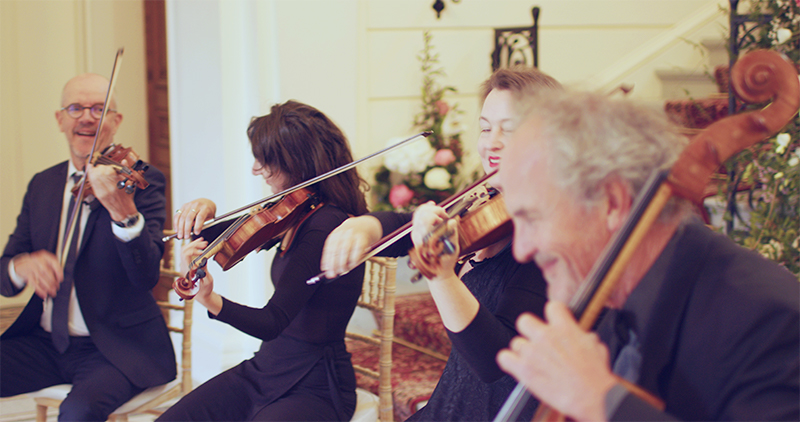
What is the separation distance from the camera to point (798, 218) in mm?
1816

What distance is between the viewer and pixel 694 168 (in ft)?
2.11

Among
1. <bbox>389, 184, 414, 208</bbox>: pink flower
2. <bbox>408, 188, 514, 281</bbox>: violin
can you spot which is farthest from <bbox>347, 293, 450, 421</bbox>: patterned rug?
<bbox>408, 188, 514, 281</bbox>: violin

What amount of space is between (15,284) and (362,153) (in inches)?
68.5

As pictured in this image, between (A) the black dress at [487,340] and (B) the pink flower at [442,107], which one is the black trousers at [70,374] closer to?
(A) the black dress at [487,340]

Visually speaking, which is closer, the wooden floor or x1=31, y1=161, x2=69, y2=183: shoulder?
x1=31, y1=161, x2=69, y2=183: shoulder

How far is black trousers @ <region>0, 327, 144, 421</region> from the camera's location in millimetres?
1527

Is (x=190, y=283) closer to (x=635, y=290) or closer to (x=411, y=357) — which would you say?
(x=635, y=290)

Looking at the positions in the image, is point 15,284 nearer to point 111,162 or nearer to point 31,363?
point 31,363

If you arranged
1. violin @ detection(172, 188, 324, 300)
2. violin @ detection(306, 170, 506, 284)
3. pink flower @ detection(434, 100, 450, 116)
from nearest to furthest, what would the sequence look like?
violin @ detection(306, 170, 506, 284)
violin @ detection(172, 188, 324, 300)
pink flower @ detection(434, 100, 450, 116)

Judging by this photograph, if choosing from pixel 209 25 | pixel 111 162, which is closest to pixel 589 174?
pixel 111 162

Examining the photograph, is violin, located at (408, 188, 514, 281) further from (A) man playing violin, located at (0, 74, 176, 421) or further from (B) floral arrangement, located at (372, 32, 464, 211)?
(B) floral arrangement, located at (372, 32, 464, 211)

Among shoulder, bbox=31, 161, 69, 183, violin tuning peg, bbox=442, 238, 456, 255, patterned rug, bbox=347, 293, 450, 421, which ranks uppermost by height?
shoulder, bbox=31, 161, 69, 183

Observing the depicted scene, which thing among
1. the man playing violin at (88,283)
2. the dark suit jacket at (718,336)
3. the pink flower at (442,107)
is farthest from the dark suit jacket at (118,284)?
the pink flower at (442,107)

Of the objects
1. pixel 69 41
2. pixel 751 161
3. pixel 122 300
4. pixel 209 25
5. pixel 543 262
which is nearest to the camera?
pixel 543 262
